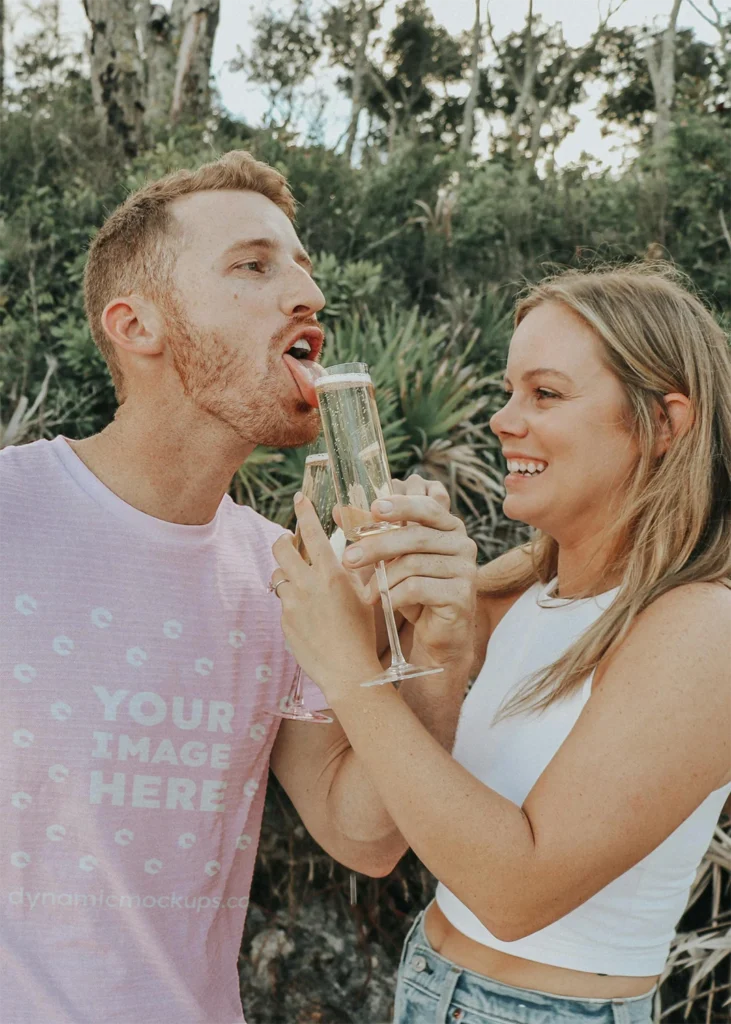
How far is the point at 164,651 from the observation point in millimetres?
2152

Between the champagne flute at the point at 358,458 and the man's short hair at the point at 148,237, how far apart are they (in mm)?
766

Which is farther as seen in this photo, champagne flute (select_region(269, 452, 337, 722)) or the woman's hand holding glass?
champagne flute (select_region(269, 452, 337, 722))

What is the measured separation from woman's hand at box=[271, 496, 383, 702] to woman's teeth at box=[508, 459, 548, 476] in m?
0.58

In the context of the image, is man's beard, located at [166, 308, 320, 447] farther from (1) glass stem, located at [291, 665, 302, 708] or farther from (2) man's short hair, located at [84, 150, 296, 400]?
(1) glass stem, located at [291, 665, 302, 708]

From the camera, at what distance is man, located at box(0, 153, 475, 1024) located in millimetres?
1989

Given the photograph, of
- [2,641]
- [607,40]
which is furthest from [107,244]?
[607,40]

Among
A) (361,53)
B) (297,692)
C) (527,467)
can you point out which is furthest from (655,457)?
(361,53)

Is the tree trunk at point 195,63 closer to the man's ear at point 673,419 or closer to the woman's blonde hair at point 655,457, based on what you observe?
the woman's blonde hair at point 655,457

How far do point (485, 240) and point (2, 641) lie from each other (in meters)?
7.16

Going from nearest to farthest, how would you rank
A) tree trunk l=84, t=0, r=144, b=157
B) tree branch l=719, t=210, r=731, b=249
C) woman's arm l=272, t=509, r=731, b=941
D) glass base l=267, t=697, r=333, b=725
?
woman's arm l=272, t=509, r=731, b=941, glass base l=267, t=697, r=333, b=725, tree branch l=719, t=210, r=731, b=249, tree trunk l=84, t=0, r=144, b=157

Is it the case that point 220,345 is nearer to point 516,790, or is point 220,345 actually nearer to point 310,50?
point 516,790

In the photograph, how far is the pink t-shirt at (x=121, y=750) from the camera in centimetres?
197

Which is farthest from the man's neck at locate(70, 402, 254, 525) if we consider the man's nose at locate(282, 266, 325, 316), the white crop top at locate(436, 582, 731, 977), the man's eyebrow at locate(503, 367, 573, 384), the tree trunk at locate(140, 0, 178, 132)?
the tree trunk at locate(140, 0, 178, 132)

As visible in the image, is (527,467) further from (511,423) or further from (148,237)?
(148,237)
